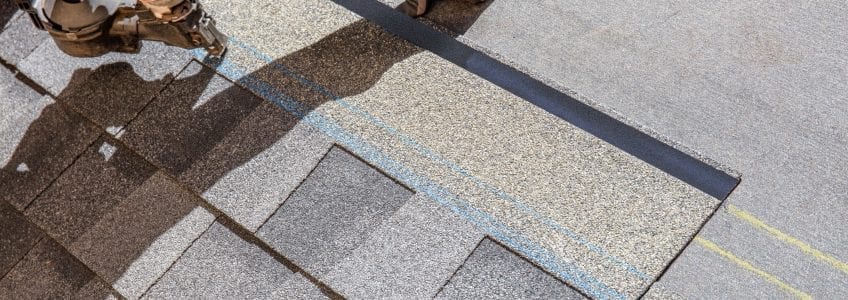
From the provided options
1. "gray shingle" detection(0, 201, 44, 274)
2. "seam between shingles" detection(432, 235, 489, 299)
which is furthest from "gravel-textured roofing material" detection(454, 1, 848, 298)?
"gray shingle" detection(0, 201, 44, 274)

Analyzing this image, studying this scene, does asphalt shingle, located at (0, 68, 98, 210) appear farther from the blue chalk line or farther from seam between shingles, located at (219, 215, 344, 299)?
seam between shingles, located at (219, 215, 344, 299)

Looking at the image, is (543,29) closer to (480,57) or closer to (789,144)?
(480,57)

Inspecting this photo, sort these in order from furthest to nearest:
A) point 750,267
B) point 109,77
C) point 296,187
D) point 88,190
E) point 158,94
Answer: point 109,77
point 158,94
point 88,190
point 296,187
point 750,267

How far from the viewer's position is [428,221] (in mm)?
4047

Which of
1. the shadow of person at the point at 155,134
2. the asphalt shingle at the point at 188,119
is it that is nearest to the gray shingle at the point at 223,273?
the shadow of person at the point at 155,134

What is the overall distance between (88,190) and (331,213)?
1465 millimetres

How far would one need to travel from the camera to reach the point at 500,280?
12.6 ft

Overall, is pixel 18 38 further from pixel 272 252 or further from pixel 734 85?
pixel 734 85

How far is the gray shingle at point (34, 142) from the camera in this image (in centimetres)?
461

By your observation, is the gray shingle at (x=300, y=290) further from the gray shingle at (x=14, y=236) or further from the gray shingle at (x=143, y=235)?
the gray shingle at (x=14, y=236)

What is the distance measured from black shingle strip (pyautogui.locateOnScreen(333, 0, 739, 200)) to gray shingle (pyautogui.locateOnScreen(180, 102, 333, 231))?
2.80 feet

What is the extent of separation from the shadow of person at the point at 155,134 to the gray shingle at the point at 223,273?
226mm

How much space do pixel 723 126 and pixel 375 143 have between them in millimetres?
1832

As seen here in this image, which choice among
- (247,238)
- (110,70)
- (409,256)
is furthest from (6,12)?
(409,256)
